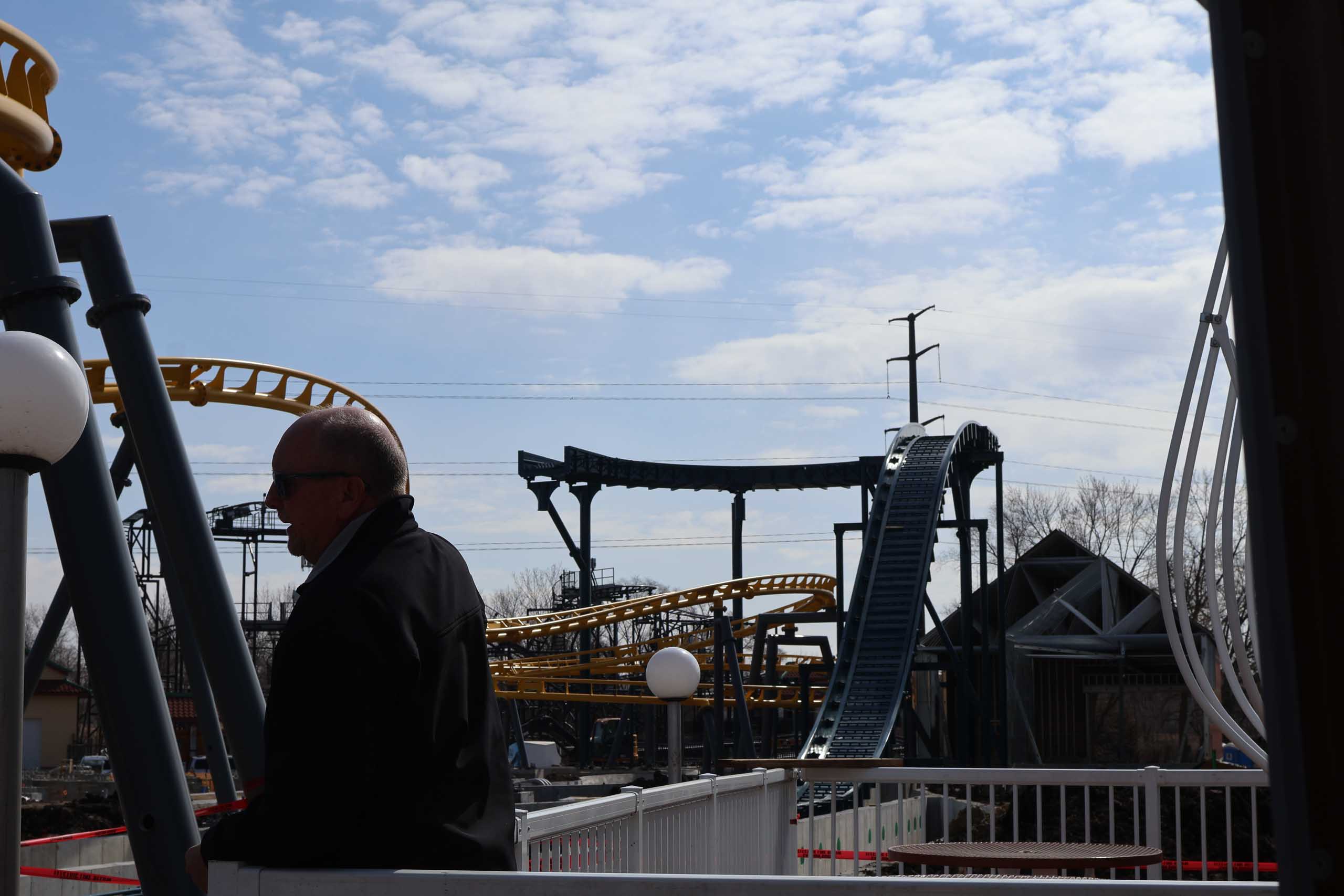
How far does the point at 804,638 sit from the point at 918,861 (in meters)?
25.6

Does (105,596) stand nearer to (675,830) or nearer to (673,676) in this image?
(675,830)

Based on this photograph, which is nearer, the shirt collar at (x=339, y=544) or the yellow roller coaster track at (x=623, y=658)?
the shirt collar at (x=339, y=544)

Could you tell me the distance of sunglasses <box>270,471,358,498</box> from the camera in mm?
2631

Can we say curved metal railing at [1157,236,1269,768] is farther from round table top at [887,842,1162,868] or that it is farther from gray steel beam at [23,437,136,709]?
gray steel beam at [23,437,136,709]

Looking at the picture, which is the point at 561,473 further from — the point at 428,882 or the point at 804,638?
the point at 428,882

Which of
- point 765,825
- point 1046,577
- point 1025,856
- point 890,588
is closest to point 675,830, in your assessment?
point 765,825

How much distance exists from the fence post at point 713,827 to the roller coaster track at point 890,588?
15.2 m

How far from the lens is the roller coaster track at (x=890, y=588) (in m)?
22.0

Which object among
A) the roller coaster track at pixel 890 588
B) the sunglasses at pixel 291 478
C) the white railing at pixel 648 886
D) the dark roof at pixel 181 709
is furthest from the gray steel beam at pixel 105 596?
the dark roof at pixel 181 709

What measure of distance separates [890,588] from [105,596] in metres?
21.5

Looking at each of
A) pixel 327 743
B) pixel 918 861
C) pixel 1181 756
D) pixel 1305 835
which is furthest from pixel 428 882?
pixel 1181 756

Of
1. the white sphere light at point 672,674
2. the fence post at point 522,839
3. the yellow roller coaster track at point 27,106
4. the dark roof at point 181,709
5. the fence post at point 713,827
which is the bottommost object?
the dark roof at point 181,709

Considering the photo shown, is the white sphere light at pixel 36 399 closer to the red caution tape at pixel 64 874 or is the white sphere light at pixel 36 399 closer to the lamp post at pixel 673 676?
the red caution tape at pixel 64 874

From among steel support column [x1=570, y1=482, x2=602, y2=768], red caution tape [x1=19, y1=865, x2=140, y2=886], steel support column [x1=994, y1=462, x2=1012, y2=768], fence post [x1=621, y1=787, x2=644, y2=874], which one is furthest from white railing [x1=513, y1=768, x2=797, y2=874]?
steel support column [x1=570, y1=482, x2=602, y2=768]
